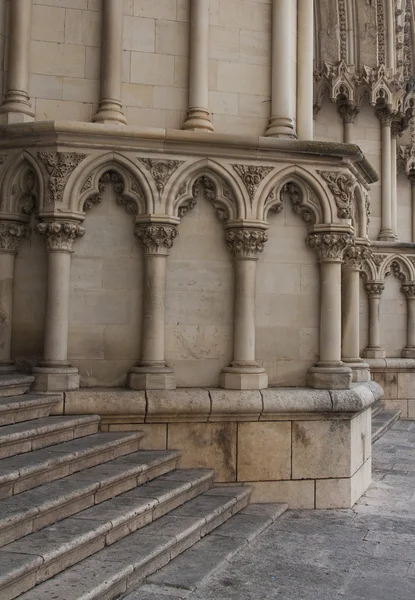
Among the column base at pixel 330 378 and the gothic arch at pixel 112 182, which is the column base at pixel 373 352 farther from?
the gothic arch at pixel 112 182

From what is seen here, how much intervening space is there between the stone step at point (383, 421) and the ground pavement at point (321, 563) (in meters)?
3.68

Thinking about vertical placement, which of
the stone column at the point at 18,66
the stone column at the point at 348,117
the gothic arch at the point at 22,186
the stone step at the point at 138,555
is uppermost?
the stone column at the point at 348,117

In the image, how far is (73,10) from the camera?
6.25 m

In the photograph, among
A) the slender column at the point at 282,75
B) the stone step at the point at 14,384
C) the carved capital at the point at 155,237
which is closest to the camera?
the stone step at the point at 14,384

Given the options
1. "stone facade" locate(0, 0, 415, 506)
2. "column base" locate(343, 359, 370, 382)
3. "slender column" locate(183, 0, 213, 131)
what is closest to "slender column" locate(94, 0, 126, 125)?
"stone facade" locate(0, 0, 415, 506)

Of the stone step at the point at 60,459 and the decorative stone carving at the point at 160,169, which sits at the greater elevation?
the decorative stone carving at the point at 160,169

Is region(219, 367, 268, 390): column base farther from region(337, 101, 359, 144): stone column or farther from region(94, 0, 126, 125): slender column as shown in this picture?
region(337, 101, 359, 144): stone column

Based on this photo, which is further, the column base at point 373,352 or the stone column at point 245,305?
the column base at point 373,352

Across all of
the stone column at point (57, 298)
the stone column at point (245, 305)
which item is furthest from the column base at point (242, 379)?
the stone column at point (57, 298)

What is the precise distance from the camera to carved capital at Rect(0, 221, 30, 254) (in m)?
6.02

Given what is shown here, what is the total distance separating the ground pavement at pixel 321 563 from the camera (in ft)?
12.8

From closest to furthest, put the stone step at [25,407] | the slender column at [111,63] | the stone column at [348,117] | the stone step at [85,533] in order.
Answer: the stone step at [85,533]
the stone step at [25,407]
the slender column at [111,63]
the stone column at [348,117]

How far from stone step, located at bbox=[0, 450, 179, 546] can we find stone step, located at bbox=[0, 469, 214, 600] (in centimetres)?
5

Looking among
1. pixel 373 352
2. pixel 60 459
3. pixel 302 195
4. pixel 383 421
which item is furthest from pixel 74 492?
pixel 373 352
